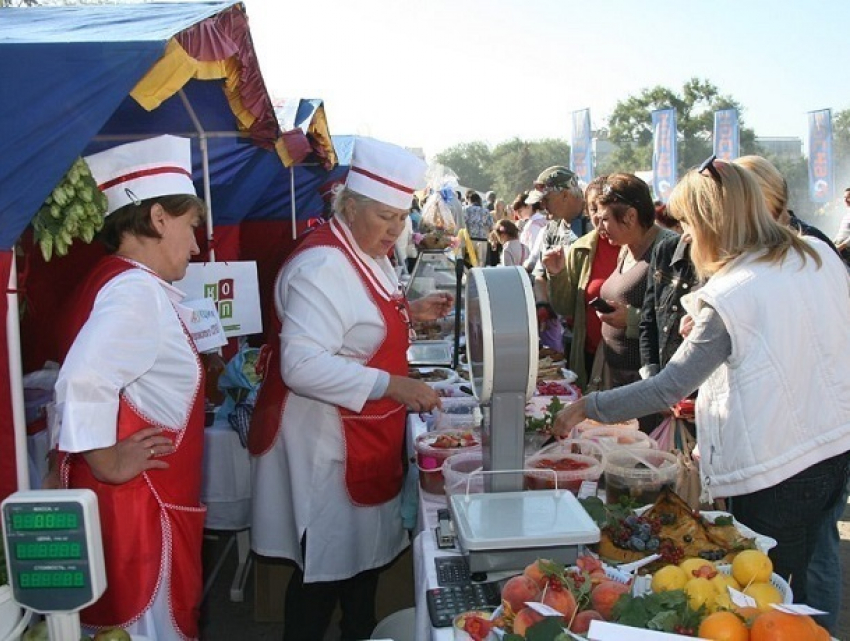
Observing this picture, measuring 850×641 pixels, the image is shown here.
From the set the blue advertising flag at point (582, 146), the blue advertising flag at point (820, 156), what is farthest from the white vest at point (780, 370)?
the blue advertising flag at point (582, 146)

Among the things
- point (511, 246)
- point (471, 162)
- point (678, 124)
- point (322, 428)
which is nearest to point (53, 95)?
point (322, 428)

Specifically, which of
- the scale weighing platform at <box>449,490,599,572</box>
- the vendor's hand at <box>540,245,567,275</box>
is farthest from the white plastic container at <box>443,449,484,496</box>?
the vendor's hand at <box>540,245,567,275</box>

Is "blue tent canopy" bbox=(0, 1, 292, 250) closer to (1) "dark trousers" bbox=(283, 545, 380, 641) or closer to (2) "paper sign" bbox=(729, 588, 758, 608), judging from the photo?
(1) "dark trousers" bbox=(283, 545, 380, 641)

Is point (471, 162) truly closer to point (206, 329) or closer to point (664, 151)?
point (664, 151)

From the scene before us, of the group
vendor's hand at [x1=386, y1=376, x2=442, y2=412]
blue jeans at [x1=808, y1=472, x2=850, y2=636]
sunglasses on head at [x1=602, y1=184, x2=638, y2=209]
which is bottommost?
blue jeans at [x1=808, y1=472, x2=850, y2=636]

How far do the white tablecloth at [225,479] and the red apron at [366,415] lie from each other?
98 centimetres

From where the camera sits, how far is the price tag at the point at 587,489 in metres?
2.17

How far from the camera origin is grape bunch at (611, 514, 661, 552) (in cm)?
178

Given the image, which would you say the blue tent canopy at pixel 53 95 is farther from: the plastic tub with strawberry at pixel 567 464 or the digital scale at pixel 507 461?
the plastic tub with strawberry at pixel 567 464

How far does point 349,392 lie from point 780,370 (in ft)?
4.26

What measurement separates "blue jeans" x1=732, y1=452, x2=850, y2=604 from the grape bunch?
1.86 ft

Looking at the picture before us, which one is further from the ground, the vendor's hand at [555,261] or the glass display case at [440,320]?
the vendor's hand at [555,261]

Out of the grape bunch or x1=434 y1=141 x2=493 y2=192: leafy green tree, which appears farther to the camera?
x1=434 y1=141 x2=493 y2=192: leafy green tree

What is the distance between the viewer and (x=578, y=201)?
221 inches
